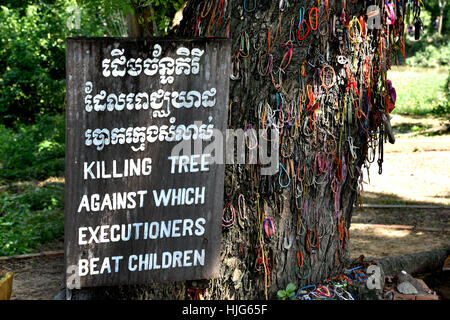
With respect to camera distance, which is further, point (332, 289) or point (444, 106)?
point (444, 106)

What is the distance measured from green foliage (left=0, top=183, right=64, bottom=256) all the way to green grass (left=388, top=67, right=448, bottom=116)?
377 inches

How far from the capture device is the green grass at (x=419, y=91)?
705 inches

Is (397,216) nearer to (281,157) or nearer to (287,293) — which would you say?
(287,293)

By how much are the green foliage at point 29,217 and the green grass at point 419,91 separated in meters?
9.59

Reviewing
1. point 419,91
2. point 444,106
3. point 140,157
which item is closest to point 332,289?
point 140,157

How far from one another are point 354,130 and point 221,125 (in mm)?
1181

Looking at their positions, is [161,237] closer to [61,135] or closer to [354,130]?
[354,130]

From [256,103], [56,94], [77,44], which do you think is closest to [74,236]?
[77,44]

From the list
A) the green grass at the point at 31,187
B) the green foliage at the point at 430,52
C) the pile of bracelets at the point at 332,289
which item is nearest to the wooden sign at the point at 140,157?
the pile of bracelets at the point at 332,289

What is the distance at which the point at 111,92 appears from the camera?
3.62 metres

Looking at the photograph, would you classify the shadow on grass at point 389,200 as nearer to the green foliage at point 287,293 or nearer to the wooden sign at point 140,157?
the green foliage at point 287,293

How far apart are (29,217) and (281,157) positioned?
4.91 metres

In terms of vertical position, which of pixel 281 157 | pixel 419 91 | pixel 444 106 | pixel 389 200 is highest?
pixel 281 157

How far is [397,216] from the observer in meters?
7.78
